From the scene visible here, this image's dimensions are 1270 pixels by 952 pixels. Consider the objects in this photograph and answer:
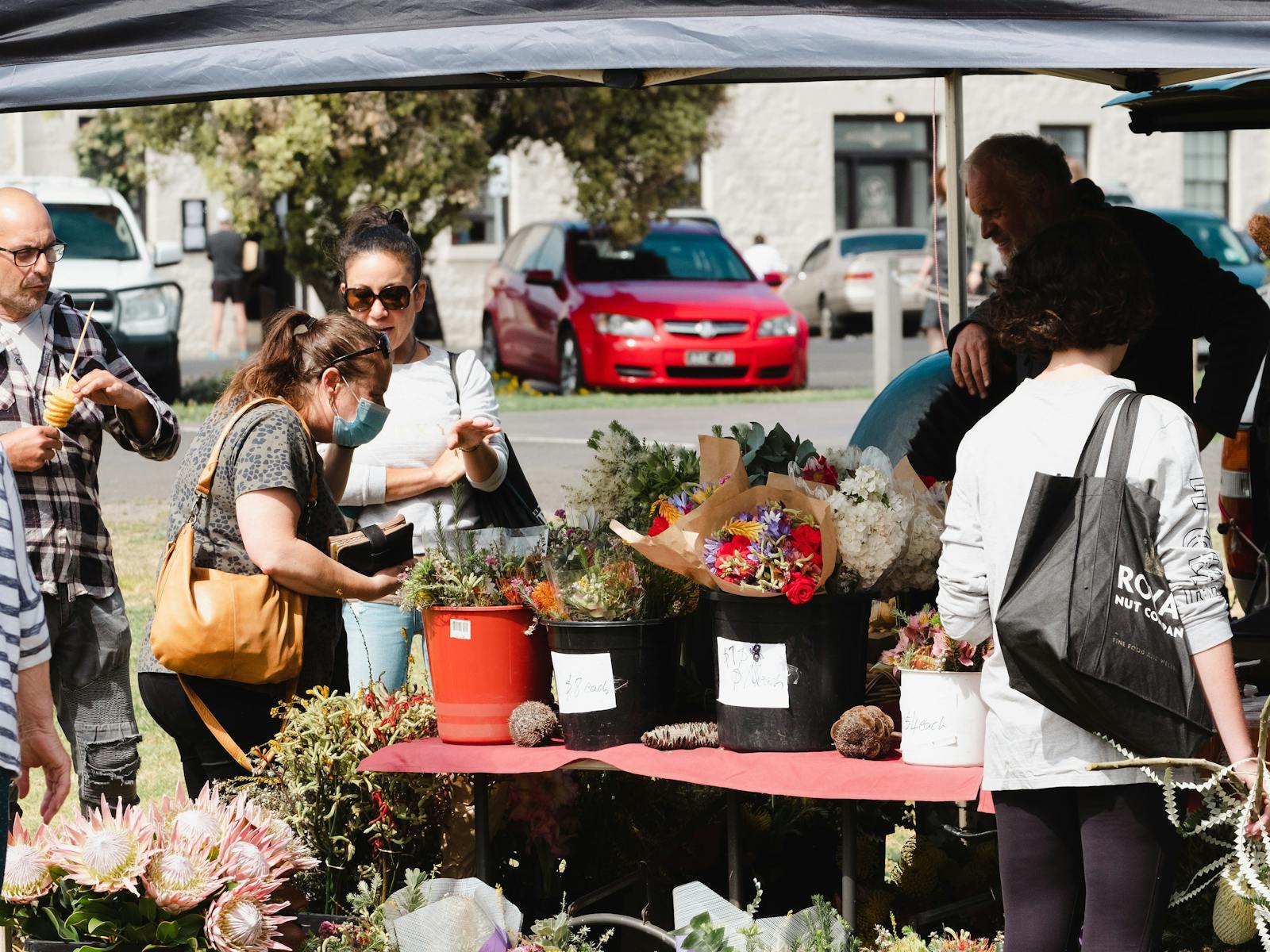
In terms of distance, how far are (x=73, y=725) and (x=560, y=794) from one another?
1.21 m

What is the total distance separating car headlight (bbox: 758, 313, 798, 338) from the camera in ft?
52.1

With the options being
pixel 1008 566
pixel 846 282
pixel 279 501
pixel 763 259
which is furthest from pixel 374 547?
pixel 763 259

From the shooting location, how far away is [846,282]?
24.7 m

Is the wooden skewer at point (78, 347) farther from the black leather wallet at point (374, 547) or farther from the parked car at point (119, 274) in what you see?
the parked car at point (119, 274)

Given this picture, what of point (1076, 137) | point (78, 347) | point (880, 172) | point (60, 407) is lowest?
point (60, 407)

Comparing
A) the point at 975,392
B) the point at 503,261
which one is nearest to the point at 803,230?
the point at 503,261

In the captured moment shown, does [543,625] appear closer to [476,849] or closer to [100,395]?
[476,849]

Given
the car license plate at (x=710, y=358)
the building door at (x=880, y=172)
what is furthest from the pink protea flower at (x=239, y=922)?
the building door at (x=880, y=172)

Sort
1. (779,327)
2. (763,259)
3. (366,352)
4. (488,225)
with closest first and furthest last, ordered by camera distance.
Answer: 1. (366,352)
2. (779,327)
3. (763,259)
4. (488,225)

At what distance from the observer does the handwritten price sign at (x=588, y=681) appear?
Result: 11.0ft

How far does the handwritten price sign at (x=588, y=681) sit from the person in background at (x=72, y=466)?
4.27 feet

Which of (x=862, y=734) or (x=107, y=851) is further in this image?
(x=107, y=851)

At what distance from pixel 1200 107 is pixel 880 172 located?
24895mm

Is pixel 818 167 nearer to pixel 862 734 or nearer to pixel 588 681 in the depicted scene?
pixel 588 681
